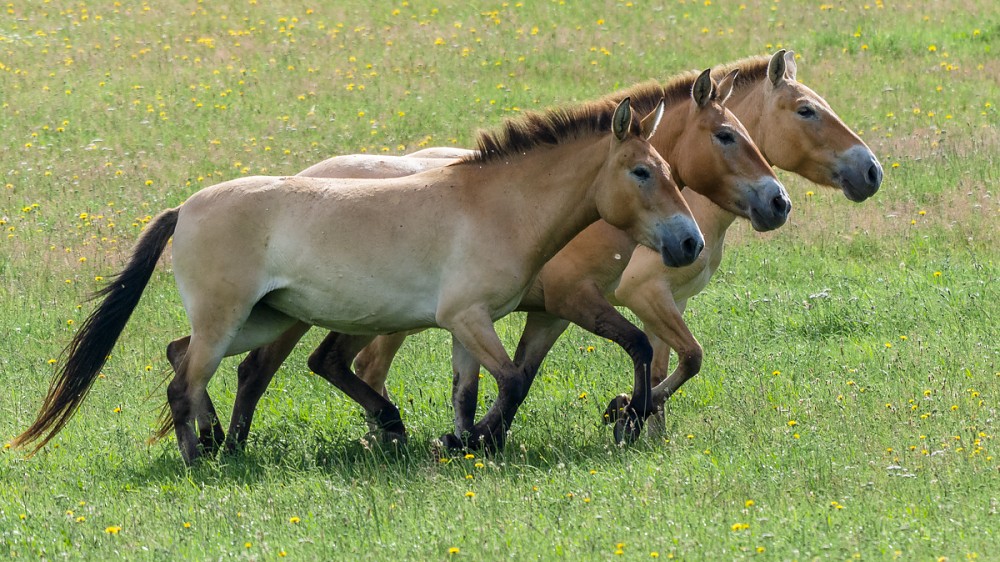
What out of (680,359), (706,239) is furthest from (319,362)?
(706,239)

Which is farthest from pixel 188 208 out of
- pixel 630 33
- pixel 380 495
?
pixel 630 33

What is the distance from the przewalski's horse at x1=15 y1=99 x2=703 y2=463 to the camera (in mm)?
7199

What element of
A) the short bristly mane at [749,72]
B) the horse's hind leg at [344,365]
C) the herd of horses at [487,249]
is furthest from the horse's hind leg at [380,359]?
the short bristly mane at [749,72]

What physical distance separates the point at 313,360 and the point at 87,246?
4.97m

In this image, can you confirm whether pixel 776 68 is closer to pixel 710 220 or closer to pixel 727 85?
pixel 727 85

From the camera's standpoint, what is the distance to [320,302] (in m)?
7.48

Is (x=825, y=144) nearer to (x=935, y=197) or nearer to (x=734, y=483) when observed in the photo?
(x=734, y=483)

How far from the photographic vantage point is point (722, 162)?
25.1 ft

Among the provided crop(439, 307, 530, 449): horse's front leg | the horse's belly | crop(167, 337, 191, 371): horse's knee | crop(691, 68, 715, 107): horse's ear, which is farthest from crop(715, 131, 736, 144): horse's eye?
crop(167, 337, 191, 371): horse's knee

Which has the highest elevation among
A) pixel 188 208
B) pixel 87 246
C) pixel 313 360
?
pixel 188 208

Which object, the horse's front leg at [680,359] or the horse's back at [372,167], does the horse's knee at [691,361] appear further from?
the horse's back at [372,167]

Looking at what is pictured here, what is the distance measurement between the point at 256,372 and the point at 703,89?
129 inches

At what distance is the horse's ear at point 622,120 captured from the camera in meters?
6.99

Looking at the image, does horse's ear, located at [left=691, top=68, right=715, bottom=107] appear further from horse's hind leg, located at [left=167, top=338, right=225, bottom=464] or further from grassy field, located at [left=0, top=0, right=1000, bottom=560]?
horse's hind leg, located at [left=167, top=338, right=225, bottom=464]
